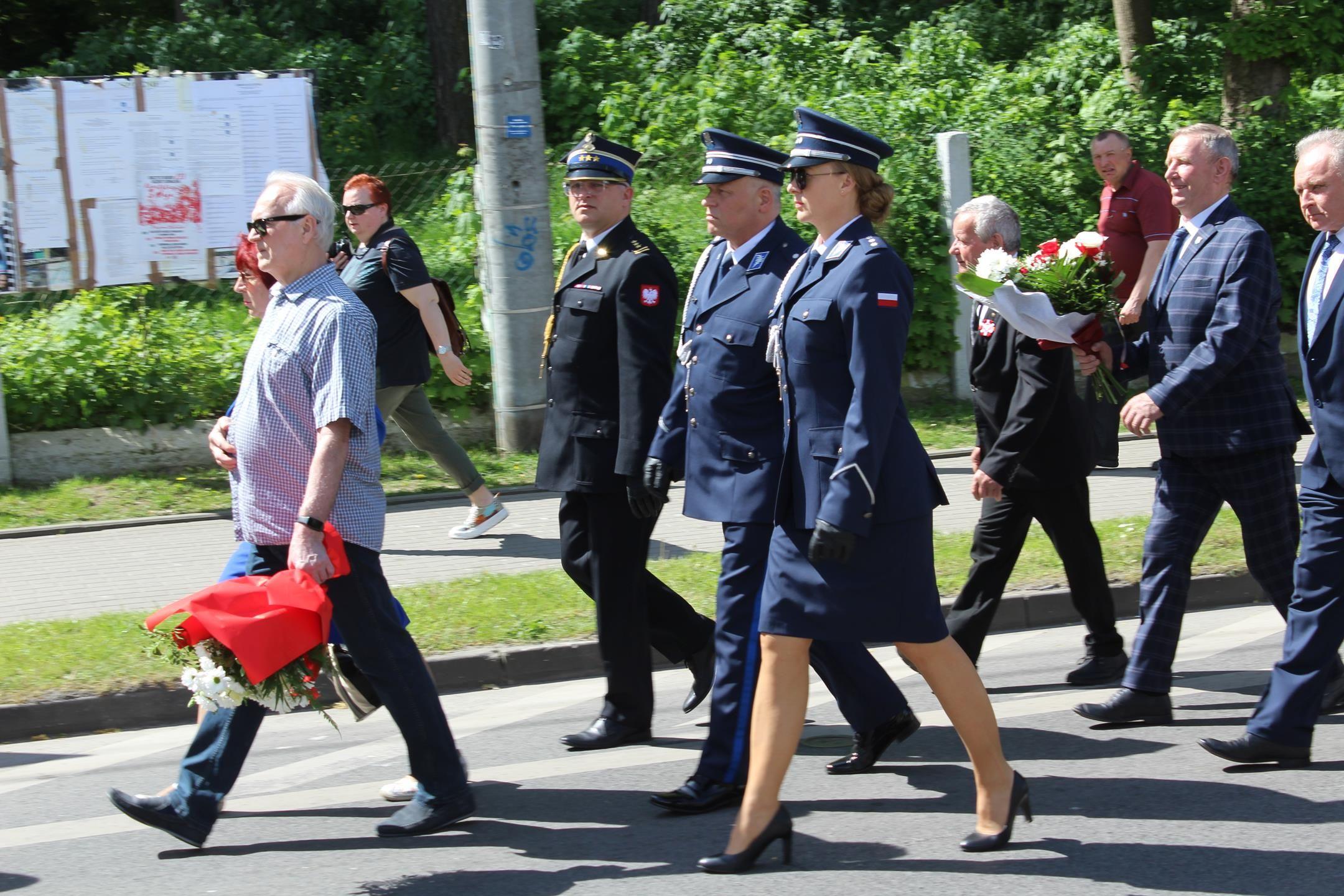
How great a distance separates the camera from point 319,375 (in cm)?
430

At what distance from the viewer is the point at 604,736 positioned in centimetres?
534

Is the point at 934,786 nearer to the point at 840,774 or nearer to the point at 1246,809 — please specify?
the point at 840,774

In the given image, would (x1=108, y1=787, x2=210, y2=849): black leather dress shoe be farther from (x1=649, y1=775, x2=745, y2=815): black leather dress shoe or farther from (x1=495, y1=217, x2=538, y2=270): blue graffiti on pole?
(x1=495, y1=217, x2=538, y2=270): blue graffiti on pole

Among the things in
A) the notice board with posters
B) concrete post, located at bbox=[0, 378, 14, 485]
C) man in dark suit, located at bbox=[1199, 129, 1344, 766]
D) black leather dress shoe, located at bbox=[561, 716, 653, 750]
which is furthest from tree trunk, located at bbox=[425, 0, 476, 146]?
man in dark suit, located at bbox=[1199, 129, 1344, 766]

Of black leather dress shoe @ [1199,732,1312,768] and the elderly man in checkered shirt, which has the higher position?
the elderly man in checkered shirt

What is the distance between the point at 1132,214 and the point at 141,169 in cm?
599

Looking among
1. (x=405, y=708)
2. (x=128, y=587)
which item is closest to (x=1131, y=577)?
(x=405, y=708)

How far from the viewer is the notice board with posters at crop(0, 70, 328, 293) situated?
9703 millimetres

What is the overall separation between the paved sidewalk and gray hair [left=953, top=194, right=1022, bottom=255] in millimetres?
2918

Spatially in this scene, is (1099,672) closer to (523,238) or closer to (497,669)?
(497,669)

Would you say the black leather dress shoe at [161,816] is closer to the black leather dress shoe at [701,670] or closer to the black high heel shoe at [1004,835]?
the black leather dress shoe at [701,670]

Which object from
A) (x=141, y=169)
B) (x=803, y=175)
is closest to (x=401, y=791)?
(x=803, y=175)

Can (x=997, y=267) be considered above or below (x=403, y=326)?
above

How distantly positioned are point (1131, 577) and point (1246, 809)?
8.27 ft
